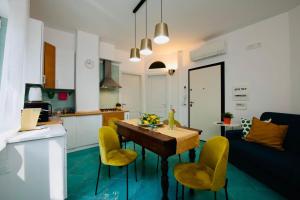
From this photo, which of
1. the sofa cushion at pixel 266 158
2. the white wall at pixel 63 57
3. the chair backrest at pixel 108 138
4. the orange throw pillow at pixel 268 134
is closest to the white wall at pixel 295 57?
the orange throw pillow at pixel 268 134

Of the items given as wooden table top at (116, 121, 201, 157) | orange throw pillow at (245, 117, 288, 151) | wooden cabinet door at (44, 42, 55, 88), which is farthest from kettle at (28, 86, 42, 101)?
orange throw pillow at (245, 117, 288, 151)

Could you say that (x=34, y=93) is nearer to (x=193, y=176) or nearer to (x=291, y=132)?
(x=193, y=176)

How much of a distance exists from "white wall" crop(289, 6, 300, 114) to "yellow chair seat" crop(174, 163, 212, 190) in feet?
7.26

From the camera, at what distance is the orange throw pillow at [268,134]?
6.64 feet

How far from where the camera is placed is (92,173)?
7.11ft

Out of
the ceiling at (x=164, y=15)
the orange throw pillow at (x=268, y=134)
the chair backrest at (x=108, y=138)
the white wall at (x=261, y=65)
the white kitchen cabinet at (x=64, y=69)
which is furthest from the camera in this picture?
the white kitchen cabinet at (x=64, y=69)

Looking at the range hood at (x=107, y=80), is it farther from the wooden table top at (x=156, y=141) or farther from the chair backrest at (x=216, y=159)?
the chair backrest at (x=216, y=159)

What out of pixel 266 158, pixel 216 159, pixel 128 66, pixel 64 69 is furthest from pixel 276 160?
pixel 128 66

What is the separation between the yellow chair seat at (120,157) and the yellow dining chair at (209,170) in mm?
596

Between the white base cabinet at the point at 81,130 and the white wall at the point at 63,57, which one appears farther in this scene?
the white wall at the point at 63,57

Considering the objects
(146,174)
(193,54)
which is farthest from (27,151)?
(193,54)

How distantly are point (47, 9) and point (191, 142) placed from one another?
3.22m

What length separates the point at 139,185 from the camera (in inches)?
73.9

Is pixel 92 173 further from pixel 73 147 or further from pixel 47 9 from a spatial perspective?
pixel 47 9
